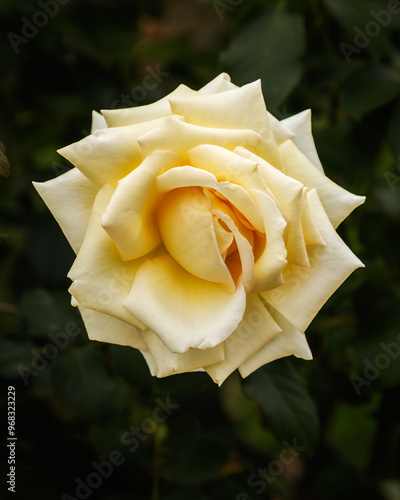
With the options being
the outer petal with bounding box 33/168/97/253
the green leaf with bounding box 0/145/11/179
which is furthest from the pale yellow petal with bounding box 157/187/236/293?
the green leaf with bounding box 0/145/11/179

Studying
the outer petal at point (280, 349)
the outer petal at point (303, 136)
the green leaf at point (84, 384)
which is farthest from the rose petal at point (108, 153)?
the green leaf at point (84, 384)

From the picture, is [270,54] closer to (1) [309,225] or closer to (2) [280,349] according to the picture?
(1) [309,225]

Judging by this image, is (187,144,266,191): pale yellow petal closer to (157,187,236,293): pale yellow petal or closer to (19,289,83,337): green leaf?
(157,187,236,293): pale yellow petal

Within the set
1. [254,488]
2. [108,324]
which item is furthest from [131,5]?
[254,488]

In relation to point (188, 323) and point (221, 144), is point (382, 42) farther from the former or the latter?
point (188, 323)

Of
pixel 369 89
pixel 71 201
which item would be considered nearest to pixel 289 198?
pixel 71 201

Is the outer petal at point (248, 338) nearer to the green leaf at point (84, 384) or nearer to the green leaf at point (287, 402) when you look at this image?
the green leaf at point (287, 402)
